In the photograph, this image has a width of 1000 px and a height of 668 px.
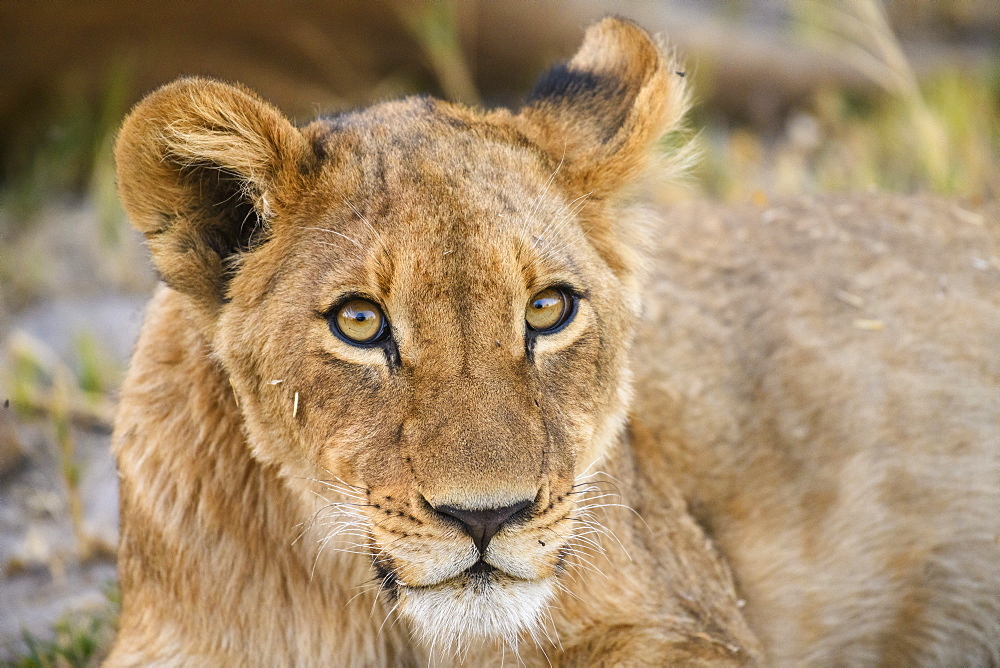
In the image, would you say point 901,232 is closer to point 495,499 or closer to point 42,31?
point 495,499

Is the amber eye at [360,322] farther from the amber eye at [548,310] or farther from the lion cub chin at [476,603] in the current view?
the lion cub chin at [476,603]

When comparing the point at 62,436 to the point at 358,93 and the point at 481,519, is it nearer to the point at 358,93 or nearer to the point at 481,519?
the point at 481,519

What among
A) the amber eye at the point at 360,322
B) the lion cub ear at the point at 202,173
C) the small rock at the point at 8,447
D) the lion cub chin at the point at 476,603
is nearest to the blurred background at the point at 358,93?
the small rock at the point at 8,447

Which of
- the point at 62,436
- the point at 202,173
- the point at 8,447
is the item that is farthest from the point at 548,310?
the point at 8,447

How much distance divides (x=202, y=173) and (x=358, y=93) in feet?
17.2

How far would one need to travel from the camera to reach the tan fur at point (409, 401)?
2418 millimetres

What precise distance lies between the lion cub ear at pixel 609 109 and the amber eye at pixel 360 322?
760 millimetres

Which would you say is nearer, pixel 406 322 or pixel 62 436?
pixel 406 322

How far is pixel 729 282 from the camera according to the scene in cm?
425

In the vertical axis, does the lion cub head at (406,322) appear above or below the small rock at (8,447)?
above

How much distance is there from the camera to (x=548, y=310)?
2.64 metres

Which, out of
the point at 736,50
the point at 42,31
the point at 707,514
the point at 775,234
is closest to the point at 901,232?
the point at 775,234

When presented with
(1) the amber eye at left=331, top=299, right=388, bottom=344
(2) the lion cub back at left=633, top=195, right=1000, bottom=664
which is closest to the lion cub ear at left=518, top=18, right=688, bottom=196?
(1) the amber eye at left=331, top=299, right=388, bottom=344

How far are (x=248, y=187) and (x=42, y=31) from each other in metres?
5.03
